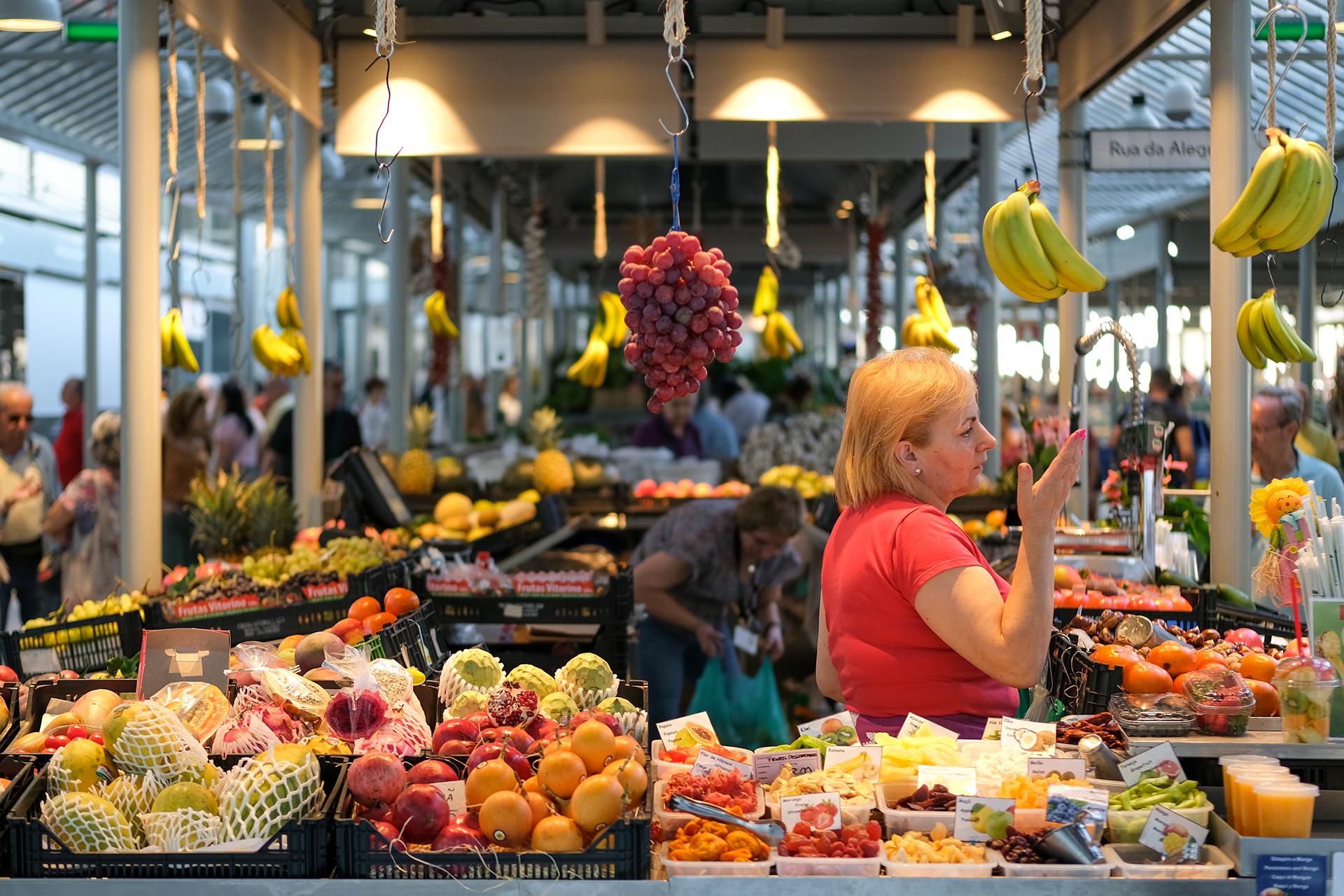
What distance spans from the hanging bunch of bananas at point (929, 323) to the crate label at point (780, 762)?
3.94 metres

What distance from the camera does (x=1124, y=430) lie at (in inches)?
186

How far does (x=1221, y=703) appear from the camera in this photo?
8.64 feet

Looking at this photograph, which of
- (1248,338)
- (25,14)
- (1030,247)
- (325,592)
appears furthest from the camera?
(25,14)

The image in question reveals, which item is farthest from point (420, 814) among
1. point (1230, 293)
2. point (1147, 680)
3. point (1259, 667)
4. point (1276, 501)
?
point (1230, 293)

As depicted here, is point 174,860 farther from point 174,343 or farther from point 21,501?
point 21,501

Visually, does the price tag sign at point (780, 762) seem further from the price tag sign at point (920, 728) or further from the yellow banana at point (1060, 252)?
the yellow banana at point (1060, 252)

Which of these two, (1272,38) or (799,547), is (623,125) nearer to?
(799,547)

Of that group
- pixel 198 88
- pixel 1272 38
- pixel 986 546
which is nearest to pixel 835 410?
pixel 986 546

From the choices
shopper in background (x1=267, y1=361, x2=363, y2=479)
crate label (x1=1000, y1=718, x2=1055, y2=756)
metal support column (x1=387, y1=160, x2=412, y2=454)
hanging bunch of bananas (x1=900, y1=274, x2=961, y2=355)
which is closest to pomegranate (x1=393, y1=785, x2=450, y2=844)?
crate label (x1=1000, y1=718, x2=1055, y2=756)

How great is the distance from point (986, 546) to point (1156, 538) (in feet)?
2.31

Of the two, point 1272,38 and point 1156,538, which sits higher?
point 1272,38

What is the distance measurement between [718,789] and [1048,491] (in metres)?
0.84

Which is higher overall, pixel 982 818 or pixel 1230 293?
pixel 1230 293

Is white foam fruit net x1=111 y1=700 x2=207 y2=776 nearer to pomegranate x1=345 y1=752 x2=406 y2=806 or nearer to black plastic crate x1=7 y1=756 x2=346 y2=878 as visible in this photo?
black plastic crate x1=7 y1=756 x2=346 y2=878
